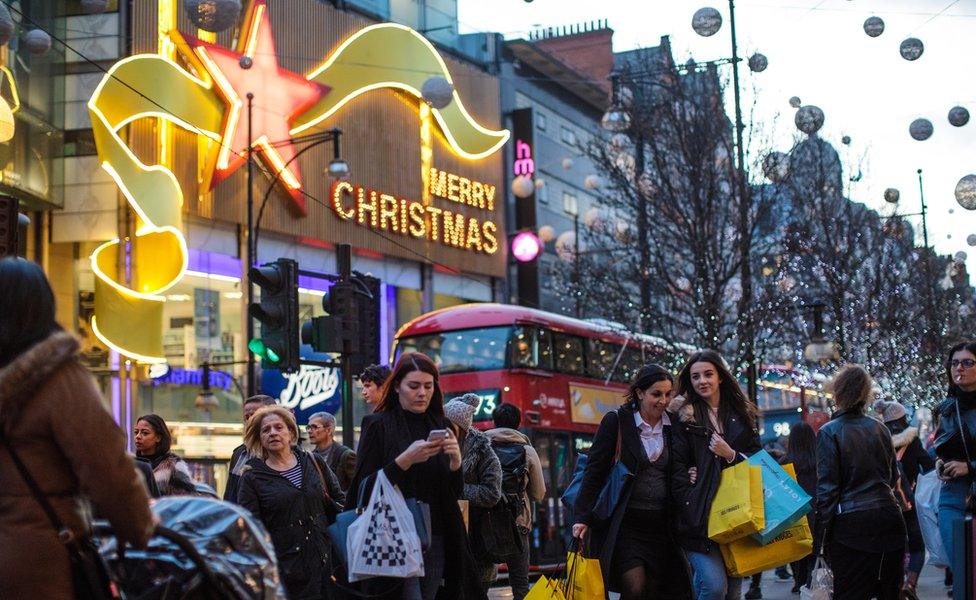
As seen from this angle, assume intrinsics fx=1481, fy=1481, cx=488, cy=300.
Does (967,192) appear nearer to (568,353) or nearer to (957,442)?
(568,353)

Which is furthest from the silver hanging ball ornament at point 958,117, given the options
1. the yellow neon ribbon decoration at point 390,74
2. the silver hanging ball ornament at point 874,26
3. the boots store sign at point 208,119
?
the yellow neon ribbon decoration at point 390,74

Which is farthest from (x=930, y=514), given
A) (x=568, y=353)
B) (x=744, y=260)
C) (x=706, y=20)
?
(x=744, y=260)

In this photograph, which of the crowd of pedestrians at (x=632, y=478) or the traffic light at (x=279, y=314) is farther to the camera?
the traffic light at (x=279, y=314)

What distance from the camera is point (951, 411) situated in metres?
8.87

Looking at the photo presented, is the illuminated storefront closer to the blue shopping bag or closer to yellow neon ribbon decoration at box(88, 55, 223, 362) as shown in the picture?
yellow neon ribbon decoration at box(88, 55, 223, 362)

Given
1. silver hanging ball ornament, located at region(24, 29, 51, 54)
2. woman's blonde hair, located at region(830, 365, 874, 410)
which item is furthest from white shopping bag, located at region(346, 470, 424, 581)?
silver hanging ball ornament, located at region(24, 29, 51, 54)

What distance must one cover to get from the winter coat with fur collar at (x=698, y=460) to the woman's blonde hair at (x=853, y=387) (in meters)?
0.81

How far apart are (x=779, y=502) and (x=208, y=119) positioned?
81.8 ft

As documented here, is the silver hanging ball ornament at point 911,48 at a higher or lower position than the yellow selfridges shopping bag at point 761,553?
higher

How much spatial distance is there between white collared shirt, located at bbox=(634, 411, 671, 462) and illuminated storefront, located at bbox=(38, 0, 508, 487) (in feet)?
63.6

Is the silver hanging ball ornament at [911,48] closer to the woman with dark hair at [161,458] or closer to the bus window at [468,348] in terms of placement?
the bus window at [468,348]

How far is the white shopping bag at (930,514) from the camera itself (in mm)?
9805

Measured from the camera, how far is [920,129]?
71.2 ft

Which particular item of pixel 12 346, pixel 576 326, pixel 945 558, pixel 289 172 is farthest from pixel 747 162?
pixel 12 346
